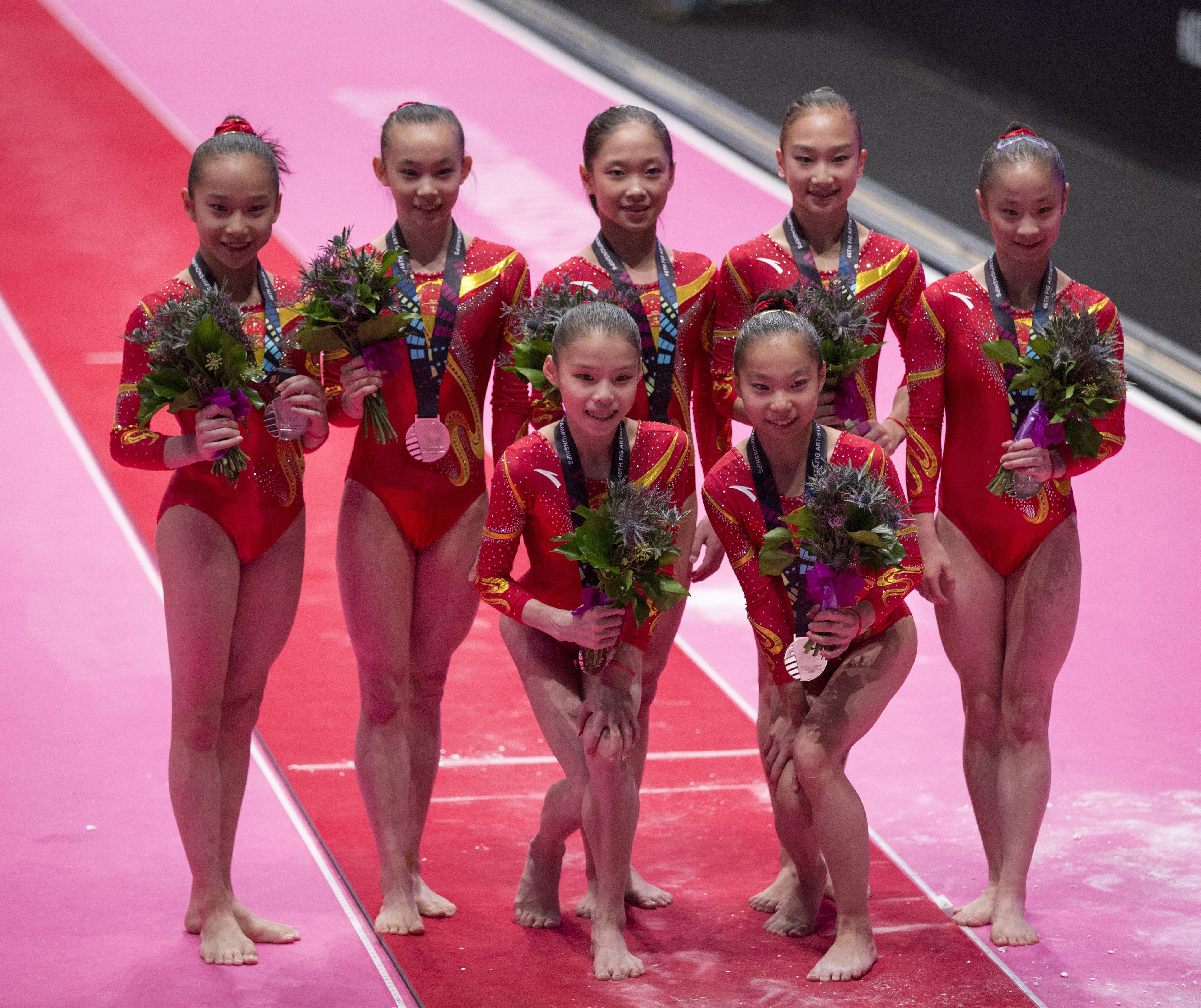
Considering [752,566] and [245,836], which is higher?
[752,566]

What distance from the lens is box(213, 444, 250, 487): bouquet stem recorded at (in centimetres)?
394

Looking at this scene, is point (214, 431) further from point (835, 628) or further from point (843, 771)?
point (843, 771)

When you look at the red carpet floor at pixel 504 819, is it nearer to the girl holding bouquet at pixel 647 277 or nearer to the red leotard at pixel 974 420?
the girl holding bouquet at pixel 647 277

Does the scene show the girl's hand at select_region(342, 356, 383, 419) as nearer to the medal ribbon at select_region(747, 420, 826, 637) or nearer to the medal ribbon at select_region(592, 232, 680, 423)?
the medal ribbon at select_region(592, 232, 680, 423)

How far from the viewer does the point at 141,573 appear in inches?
262

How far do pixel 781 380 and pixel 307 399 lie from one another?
1.16 meters

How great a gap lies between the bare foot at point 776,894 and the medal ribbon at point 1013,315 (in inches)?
52.3

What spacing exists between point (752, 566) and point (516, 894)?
1183 mm

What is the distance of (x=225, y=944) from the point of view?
13.6 feet

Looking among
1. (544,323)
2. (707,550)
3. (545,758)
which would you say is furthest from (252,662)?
(545,758)

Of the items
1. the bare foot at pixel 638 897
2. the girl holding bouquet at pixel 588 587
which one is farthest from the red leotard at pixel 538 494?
the bare foot at pixel 638 897

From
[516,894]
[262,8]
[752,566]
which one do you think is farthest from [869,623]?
[262,8]

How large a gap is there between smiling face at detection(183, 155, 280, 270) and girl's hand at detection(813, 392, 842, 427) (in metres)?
1.47

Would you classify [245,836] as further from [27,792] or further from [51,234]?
[51,234]
